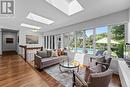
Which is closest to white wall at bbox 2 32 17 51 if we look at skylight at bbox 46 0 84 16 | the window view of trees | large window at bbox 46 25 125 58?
large window at bbox 46 25 125 58

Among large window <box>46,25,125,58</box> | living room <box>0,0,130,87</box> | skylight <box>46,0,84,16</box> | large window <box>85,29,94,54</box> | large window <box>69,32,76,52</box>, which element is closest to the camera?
living room <box>0,0,130,87</box>

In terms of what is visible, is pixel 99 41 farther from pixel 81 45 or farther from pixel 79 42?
pixel 79 42

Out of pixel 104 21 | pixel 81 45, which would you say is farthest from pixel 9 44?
pixel 104 21

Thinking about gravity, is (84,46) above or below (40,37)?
below

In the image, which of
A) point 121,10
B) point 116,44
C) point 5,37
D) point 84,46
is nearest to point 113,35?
point 116,44

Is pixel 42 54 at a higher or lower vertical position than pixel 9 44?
lower

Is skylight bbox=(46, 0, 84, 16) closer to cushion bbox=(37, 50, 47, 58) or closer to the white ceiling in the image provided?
the white ceiling

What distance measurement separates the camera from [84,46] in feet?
21.2

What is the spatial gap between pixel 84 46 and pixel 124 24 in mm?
2609

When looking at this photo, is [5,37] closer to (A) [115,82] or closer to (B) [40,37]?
(B) [40,37]

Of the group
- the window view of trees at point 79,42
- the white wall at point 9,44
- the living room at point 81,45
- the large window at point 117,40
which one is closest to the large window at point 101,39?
the living room at point 81,45

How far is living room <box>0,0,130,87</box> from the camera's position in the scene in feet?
10.6

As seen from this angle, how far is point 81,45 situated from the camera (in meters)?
6.80

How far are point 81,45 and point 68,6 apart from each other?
10.3 feet
